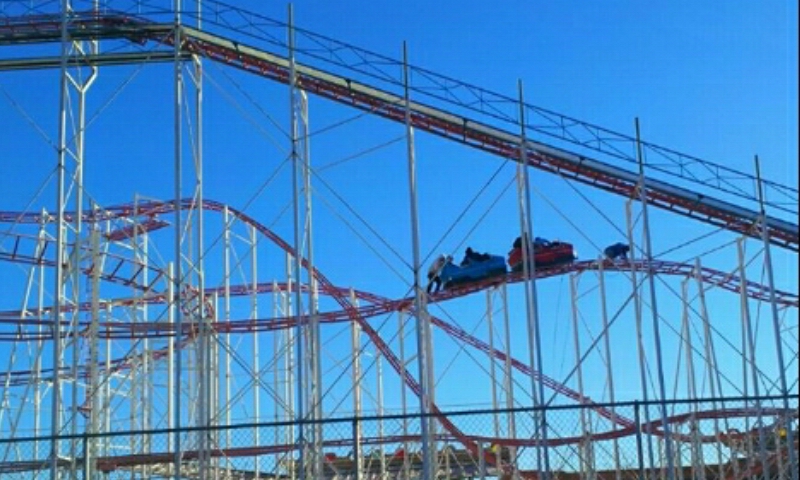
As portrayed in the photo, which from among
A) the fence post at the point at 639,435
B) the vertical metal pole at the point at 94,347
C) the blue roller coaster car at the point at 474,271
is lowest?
the fence post at the point at 639,435

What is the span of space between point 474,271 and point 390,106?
15.7 ft

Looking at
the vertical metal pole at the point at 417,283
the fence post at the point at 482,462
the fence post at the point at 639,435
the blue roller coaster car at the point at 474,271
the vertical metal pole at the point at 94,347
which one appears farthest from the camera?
the blue roller coaster car at the point at 474,271

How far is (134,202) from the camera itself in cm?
2427

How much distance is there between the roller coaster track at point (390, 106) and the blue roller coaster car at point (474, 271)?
368 centimetres

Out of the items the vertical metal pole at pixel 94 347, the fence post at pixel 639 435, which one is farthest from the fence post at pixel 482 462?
the fence post at pixel 639 435

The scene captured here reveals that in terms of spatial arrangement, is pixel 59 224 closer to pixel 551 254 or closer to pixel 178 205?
pixel 178 205

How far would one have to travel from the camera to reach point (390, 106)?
1928 cm

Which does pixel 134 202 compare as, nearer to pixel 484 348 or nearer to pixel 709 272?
pixel 484 348

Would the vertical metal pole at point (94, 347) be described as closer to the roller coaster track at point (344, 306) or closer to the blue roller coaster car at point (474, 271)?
the roller coaster track at point (344, 306)

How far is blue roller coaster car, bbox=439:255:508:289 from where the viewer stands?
22891mm

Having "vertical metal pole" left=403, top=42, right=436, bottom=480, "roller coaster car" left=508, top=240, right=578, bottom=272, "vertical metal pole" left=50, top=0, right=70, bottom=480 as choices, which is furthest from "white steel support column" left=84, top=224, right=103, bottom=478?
"roller coaster car" left=508, top=240, right=578, bottom=272

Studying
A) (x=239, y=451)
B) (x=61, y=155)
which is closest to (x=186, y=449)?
(x=239, y=451)

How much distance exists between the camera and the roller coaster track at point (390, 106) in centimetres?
1897

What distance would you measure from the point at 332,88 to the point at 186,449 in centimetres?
699
